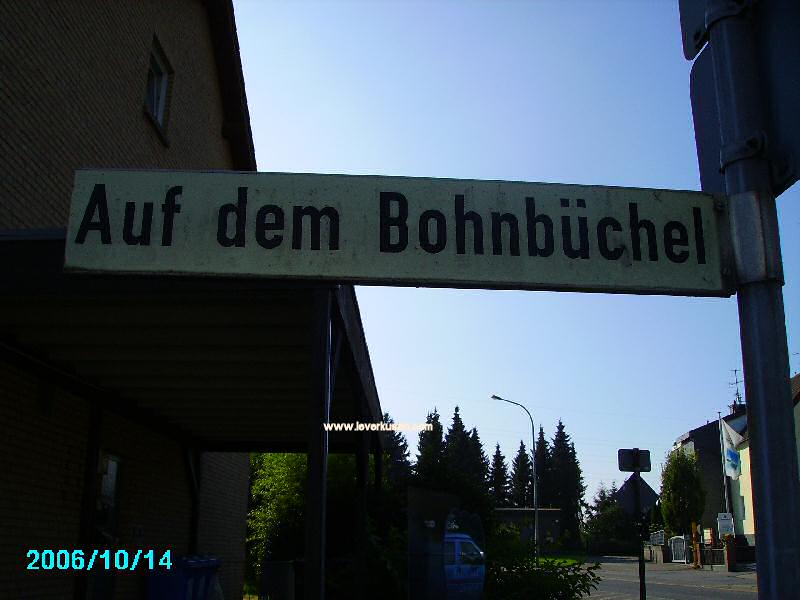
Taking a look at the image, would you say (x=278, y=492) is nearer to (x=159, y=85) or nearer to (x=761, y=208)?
(x=159, y=85)

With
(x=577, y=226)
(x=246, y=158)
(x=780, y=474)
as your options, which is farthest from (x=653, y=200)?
(x=246, y=158)

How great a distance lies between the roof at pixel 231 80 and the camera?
15664 mm

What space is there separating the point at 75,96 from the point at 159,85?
3.97 m

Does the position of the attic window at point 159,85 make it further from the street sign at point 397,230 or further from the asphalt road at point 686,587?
the asphalt road at point 686,587

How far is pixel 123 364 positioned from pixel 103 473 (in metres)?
2.61

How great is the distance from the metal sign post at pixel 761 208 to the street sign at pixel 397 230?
0.23 meters

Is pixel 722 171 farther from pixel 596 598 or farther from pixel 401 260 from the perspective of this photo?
pixel 596 598

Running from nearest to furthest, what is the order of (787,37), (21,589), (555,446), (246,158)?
1. (787,37)
2. (21,589)
3. (246,158)
4. (555,446)

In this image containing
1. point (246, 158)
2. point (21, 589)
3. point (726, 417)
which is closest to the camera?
point (21, 589)

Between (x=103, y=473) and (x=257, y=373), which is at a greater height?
(x=257, y=373)

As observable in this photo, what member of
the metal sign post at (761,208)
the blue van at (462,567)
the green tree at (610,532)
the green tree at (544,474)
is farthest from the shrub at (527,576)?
the green tree at (544,474)

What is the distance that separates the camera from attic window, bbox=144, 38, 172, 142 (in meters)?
12.5

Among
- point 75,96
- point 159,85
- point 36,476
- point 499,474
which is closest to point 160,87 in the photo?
point 159,85

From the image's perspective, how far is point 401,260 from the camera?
260 cm
